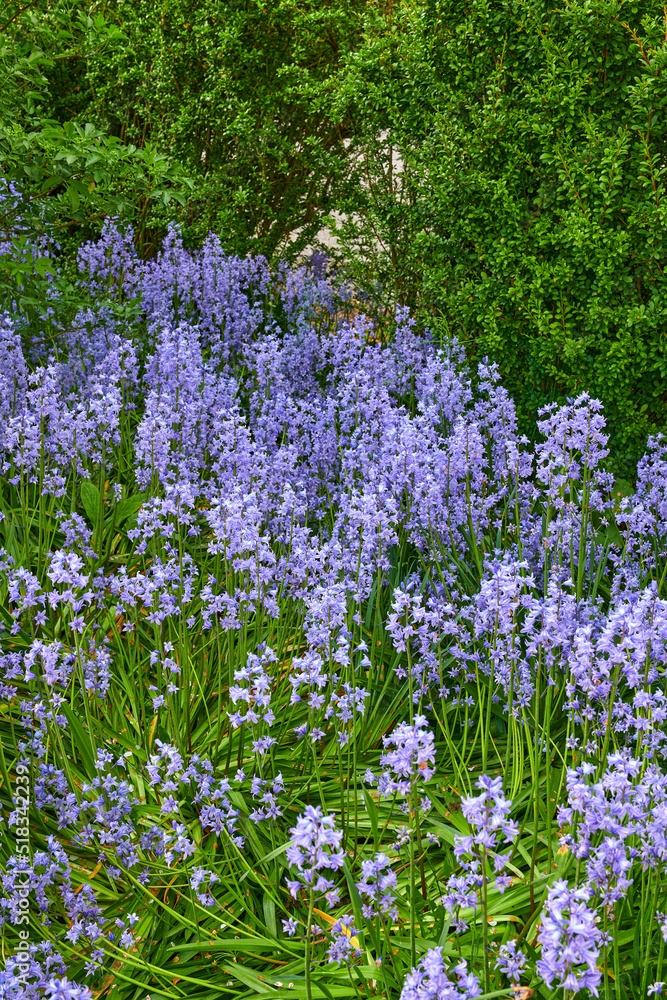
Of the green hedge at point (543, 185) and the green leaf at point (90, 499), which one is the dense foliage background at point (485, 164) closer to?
the green hedge at point (543, 185)

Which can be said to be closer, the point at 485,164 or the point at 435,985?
the point at 435,985

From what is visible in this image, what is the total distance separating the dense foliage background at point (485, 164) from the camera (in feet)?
17.9

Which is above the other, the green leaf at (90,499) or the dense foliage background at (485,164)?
the dense foliage background at (485,164)

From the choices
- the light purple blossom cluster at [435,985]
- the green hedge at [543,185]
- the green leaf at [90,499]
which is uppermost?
the green hedge at [543,185]

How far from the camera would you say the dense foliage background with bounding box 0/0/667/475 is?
17.9 feet

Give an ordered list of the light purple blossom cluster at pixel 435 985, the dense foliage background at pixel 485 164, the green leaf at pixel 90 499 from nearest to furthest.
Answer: the light purple blossom cluster at pixel 435 985 < the green leaf at pixel 90 499 < the dense foliage background at pixel 485 164

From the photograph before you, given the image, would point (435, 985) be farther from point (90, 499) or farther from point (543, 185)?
point (543, 185)

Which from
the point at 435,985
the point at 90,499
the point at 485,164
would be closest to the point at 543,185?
the point at 485,164

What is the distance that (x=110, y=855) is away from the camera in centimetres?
296

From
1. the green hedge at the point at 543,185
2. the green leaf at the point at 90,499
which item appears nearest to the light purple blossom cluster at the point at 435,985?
the green leaf at the point at 90,499

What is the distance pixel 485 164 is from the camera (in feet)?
21.1

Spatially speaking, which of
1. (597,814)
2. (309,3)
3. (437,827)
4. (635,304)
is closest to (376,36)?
(309,3)

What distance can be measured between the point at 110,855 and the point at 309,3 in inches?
362

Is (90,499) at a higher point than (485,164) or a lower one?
lower
